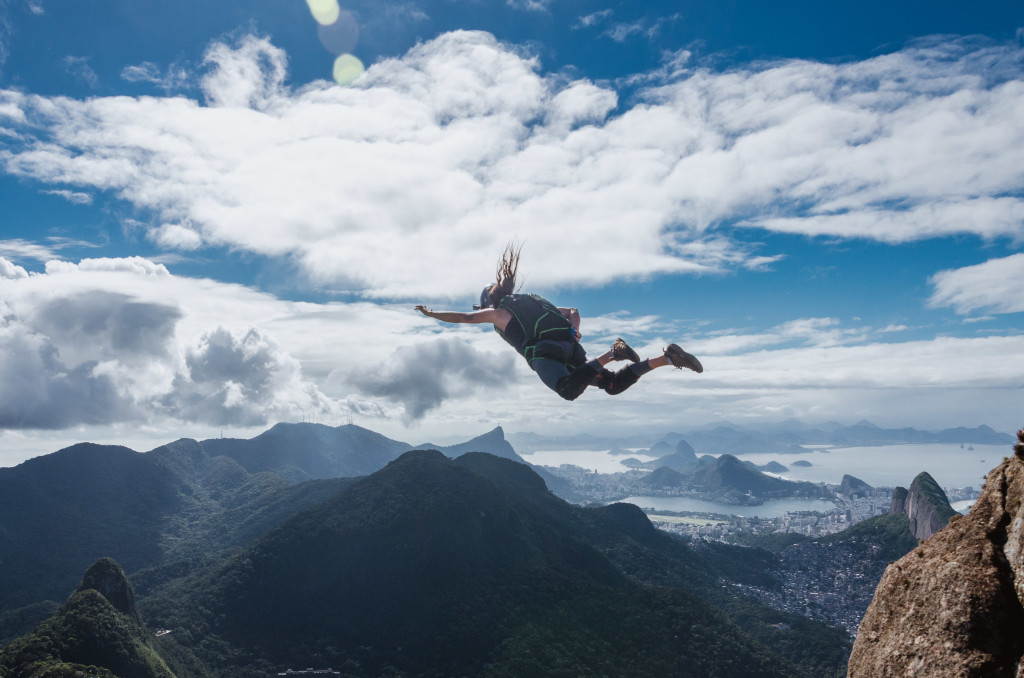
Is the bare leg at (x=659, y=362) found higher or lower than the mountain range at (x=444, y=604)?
higher

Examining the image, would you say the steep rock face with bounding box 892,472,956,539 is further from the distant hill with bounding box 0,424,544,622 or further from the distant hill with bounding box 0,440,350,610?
the distant hill with bounding box 0,440,350,610

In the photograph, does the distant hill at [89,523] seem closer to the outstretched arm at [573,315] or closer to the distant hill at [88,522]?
the distant hill at [88,522]

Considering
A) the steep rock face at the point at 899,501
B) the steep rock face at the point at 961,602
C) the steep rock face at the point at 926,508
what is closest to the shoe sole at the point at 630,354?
the steep rock face at the point at 961,602

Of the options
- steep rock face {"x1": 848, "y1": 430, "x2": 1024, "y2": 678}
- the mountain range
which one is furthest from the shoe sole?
the mountain range

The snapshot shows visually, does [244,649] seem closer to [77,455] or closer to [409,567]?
[409,567]

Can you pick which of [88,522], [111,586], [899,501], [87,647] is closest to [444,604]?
[87,647]

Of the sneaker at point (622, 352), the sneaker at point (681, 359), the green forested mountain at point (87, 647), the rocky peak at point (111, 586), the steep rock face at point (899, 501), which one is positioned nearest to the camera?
the sneaker at point (681, 359)

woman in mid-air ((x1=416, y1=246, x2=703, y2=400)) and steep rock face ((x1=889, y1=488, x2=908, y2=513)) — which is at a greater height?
woman in mid-air ((x1=416, y1=246, x2=703, y2=400))
